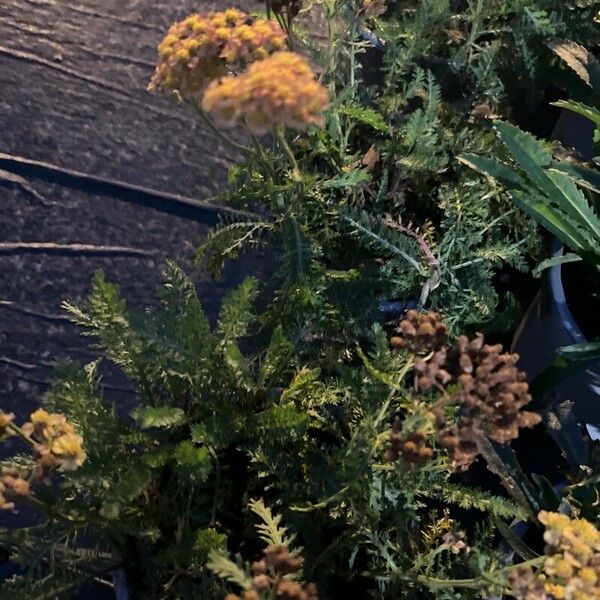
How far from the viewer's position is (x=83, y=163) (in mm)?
1413

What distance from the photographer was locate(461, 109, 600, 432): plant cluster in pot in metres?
0.98

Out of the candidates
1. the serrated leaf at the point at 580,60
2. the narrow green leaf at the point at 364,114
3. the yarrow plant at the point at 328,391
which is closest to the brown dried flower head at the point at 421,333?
the yarrow plant at the point at 328,391

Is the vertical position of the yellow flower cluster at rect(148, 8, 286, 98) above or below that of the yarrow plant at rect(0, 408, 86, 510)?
above

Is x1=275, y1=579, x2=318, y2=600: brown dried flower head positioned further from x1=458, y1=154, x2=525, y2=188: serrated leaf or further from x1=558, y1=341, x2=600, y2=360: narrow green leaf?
x1=458, y1=154, x2=525, y2=188: serrated leaf

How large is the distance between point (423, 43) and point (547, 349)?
55 cm

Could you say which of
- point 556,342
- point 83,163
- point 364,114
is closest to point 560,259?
point 556,342

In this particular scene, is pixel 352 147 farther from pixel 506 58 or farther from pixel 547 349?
pixel 547 349

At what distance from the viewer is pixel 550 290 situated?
1.06 metres

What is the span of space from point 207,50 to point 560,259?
545 mm

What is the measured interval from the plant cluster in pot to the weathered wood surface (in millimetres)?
523

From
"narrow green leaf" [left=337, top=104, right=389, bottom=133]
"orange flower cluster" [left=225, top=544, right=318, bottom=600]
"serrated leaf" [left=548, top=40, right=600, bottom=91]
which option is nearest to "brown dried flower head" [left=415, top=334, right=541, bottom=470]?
"orange flower cluster" [left=225, top=544, right=318, bottom=600]

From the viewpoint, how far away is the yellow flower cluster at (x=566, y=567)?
551 mm

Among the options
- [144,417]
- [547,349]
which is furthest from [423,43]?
[144,417]

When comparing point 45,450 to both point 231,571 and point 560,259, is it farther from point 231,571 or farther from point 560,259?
point 560,259
